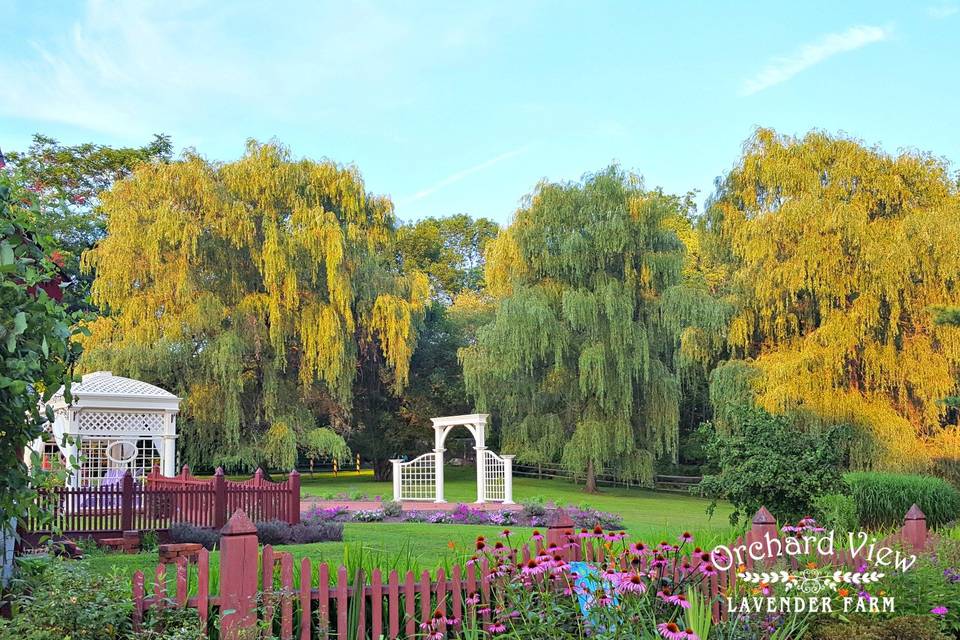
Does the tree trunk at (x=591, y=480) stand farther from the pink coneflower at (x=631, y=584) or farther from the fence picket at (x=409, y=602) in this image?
the pink coneflower at (x=631, y=584)

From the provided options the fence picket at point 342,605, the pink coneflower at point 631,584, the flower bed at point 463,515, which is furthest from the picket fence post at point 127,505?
the pink coneflower at point 631,584

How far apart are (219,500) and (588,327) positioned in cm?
1486

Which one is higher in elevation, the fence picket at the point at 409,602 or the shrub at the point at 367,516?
the fence picket at the point at 409,602

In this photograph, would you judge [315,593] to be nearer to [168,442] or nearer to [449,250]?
[168,442]

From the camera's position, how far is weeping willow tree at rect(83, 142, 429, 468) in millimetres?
24453

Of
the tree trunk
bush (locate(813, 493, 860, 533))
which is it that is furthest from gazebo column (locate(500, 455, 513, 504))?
bush (locate(813, 493, 860, 533))

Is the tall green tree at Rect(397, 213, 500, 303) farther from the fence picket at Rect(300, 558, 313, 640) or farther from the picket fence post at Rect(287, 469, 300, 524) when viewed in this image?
the fence picket at Rect(300, 558, 313, 640)

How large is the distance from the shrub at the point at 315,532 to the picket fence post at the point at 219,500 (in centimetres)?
113

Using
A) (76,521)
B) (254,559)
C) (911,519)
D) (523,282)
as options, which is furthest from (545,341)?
(254,559)

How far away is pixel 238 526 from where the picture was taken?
452 centimetres

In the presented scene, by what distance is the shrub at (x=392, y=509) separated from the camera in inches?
729

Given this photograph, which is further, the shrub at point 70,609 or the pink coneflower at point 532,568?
the pink coneflower at point 532,568

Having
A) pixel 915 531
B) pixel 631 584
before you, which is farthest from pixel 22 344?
pixel 915 531

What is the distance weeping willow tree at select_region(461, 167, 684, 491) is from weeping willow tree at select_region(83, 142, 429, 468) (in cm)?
370
